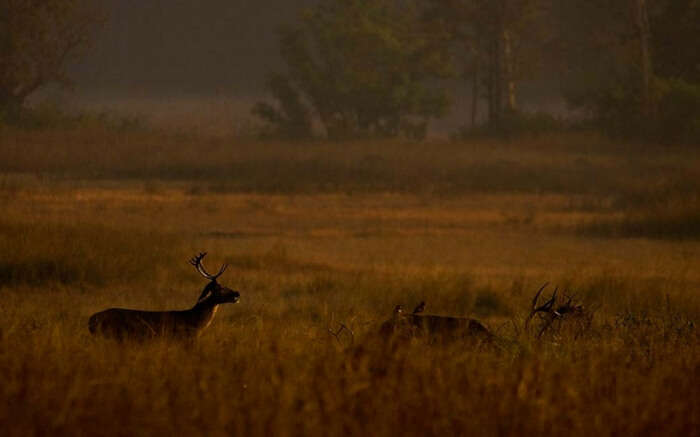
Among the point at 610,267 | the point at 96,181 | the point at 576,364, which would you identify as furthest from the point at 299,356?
the point at 96,181

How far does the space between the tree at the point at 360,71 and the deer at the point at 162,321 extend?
31853mm

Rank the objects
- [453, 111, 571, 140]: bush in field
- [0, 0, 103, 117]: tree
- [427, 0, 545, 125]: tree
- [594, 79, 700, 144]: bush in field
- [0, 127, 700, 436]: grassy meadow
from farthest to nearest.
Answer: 1. [427, 0, 545, 125]: tree
2. [453, 111, 571, 140]: bush in field
3. [0, 0, 103, 117]: tree
4. [594, 79, 700, 144]: bush in field
5. [0, 127, 700, 436]: grassy meadow

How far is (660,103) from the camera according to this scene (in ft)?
115

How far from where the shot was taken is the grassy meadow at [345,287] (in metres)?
5.39

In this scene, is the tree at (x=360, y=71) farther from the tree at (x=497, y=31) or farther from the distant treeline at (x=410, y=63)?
the tree at (x=497, y=31)

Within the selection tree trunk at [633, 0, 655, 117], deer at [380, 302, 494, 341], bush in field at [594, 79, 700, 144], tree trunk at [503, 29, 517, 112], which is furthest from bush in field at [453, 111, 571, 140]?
deer at [380, 302, 494, 341]

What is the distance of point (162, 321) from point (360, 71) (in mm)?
33133

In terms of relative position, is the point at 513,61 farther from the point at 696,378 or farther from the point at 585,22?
the point at 696,378

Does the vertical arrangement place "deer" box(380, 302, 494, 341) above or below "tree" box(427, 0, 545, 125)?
below

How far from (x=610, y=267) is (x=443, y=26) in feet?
91.2

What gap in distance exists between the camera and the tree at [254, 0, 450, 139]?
39.8 meters

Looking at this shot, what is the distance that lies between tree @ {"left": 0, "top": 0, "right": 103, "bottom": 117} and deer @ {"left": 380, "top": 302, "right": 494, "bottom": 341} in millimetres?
31684

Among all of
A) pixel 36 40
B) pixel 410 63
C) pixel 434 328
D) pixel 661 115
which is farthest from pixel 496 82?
pixel 434 328

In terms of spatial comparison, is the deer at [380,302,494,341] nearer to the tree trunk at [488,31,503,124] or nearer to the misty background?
the tree trunk at [488,31,503,124]
